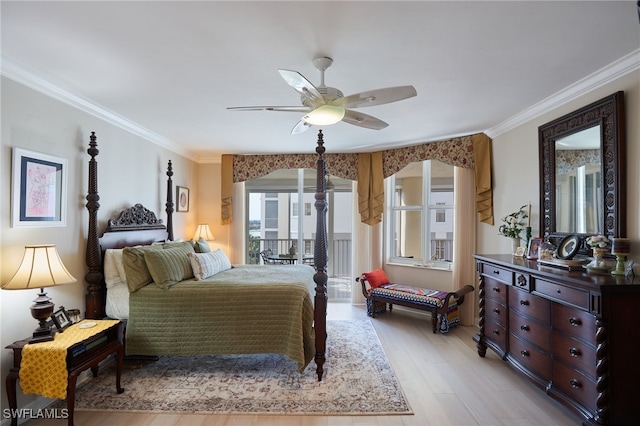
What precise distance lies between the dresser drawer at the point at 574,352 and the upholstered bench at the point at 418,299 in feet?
5.57

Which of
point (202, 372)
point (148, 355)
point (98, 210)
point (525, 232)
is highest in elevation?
point (98, 210)

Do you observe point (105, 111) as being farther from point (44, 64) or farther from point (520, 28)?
point (520, 28)

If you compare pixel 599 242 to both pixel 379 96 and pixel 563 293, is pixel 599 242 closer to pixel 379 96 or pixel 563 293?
pixel 563 293

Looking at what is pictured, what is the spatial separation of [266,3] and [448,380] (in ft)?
10.3

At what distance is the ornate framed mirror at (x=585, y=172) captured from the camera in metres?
2.34

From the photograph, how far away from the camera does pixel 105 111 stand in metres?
3.21

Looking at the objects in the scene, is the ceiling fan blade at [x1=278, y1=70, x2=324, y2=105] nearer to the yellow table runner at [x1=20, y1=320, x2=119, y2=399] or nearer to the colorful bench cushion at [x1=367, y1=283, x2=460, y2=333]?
the yellow table runner at [x1=20, y1=320, x2=119, y2=399]

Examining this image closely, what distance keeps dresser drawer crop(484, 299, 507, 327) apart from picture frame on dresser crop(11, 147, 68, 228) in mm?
3919

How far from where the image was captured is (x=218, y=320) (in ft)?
9.53

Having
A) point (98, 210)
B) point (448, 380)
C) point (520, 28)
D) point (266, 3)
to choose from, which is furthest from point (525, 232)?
point (98, 210)

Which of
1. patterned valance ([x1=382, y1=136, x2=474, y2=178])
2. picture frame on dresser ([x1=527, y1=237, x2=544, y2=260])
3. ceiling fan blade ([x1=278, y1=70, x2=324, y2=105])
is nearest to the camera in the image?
ceiling fan blade ([x1=278, y1=70, x2=324, y2=105])

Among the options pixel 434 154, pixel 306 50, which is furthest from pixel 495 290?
pixel 306 50

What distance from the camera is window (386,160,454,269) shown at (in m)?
4.84

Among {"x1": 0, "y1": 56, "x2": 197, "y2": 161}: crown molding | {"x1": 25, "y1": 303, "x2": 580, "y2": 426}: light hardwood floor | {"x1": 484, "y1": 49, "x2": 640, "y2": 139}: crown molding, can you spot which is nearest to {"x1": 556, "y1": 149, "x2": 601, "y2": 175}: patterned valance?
{"x1": 484, "y1": 49, "x2": 640, "y2": 139}: crown molding
